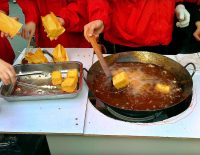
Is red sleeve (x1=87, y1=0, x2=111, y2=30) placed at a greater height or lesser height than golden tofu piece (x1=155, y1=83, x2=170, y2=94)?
greater

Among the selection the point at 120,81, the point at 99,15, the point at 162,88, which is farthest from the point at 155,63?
the point at 99,15

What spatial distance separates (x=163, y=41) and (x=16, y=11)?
11.2 ft

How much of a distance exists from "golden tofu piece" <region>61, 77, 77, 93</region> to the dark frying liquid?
0.12 metres

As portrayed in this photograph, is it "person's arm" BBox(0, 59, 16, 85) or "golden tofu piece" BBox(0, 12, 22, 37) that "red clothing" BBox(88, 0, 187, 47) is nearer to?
"golden tofu piece" BBox(0, 12, 22, 37)

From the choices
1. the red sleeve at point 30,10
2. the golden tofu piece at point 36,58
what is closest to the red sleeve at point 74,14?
the red sleeve at point 30,10

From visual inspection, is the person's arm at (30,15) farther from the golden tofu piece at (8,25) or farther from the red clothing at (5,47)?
the golden tofu piece at (8,25)

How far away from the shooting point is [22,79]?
1.43 metres

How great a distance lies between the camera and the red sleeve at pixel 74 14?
1729 millimetres

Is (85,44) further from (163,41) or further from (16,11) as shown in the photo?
(16,11)

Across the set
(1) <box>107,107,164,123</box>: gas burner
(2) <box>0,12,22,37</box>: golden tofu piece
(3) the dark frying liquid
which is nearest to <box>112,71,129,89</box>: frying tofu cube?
(3) the dark frying liquid

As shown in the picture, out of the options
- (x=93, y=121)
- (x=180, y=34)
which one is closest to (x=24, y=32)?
(x=93, y=121)

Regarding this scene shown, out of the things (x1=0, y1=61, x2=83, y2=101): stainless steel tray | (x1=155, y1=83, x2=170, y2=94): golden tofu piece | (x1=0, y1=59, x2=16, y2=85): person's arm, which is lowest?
(x1=155, y1=83, x2=170, y2=94): golden tofu piece

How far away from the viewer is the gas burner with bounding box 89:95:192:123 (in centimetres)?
124

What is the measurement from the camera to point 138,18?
5.44 ft
